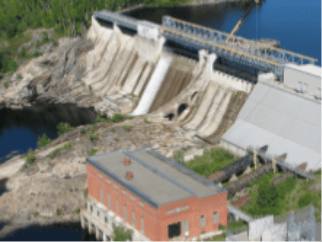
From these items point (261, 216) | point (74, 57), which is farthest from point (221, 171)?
point (74, 57)

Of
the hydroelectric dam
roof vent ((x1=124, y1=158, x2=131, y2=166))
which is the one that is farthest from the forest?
roof vent ((x1=124, y1=158, x2=131, y2=166))

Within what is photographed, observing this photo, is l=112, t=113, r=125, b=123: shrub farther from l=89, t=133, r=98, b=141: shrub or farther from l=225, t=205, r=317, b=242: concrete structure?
l=225, t=205, r=317, b=242: concrete structure

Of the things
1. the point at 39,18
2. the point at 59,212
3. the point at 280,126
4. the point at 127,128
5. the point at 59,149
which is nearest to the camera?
the point at 59,212

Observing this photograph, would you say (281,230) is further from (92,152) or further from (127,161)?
(92,152)

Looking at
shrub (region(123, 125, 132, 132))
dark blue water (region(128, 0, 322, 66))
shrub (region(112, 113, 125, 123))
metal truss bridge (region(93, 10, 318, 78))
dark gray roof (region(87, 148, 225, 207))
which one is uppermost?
metal truss bridge (region(93, 10, 318, 78))

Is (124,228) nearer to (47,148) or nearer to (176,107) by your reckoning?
(47,148)

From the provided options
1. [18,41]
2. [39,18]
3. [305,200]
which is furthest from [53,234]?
[39,18]
